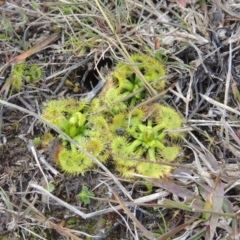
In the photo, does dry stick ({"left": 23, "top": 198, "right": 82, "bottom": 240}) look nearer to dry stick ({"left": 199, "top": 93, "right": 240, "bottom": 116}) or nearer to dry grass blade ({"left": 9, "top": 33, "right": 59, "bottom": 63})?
dry grass blade ({"left": 9, "top": 33, "right": 59, "bottom": 63})

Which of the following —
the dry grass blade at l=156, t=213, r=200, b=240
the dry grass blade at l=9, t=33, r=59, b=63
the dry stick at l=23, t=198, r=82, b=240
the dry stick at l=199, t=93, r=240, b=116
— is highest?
the dry grass blade at l=9, t=33, r=59, b=63

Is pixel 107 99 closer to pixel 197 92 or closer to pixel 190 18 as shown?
pixel 197 92

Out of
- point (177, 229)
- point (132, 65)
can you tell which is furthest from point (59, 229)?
point (132, 65)

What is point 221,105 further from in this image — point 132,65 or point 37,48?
point 37,48

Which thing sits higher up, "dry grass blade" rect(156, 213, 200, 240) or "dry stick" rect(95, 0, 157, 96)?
"dry stick" rect(95, 0, 157, 96)

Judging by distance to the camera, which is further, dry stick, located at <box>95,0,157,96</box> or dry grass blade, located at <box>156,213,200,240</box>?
dry stick, located at <box>95,0,157,96</box>

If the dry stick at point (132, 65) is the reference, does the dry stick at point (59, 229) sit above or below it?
below

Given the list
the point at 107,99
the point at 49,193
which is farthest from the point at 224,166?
the point at 49,193

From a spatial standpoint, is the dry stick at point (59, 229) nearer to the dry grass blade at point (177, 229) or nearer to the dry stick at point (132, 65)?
the dry grass blade at point (177, 229)

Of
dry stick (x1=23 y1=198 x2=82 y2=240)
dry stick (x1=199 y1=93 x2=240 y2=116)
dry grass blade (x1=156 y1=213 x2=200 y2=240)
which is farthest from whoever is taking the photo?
dry stick (x1=199 y1=93 x2=240 y2=116)

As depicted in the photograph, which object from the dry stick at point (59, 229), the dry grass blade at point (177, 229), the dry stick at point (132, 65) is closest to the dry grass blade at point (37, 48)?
the dry stick at point (132, 65)

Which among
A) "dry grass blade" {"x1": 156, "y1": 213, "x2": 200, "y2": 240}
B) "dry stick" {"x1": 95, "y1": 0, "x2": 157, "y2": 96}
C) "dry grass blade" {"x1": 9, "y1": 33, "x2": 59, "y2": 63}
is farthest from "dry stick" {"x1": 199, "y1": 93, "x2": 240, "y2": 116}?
"dry grass blade" {"x1": 9, "y1": 33, "x2": 59, "y2": 63}

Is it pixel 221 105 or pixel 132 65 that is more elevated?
pixel 132 65
